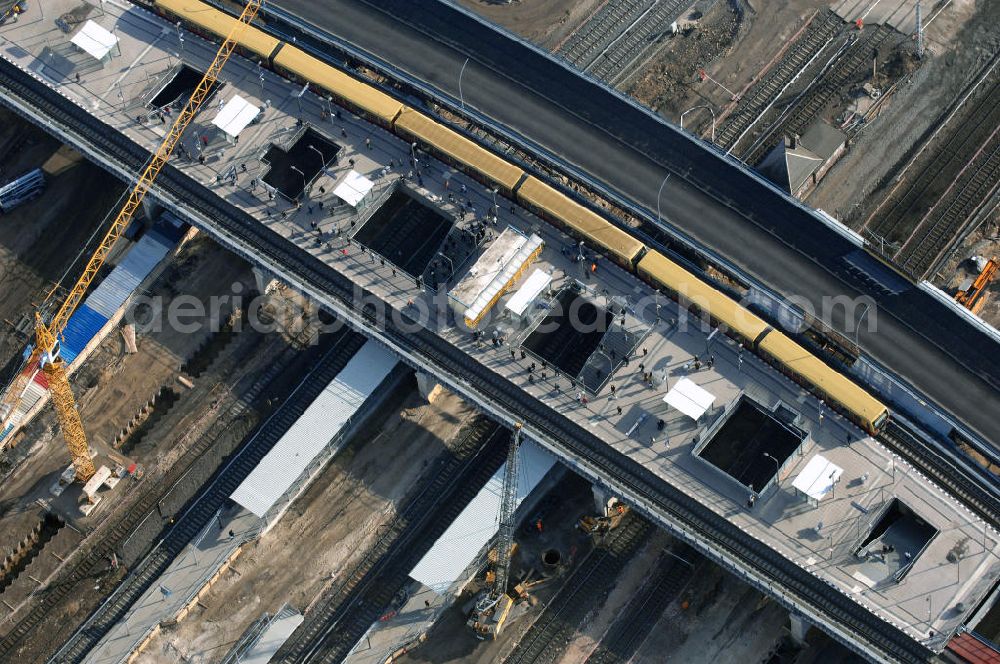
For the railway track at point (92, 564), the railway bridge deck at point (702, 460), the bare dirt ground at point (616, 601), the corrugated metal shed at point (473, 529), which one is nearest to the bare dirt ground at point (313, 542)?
the corrugated metal shed at point (473, 529)

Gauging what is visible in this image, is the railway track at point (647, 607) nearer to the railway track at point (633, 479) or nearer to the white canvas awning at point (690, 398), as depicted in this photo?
the railway track at point (633, 479)

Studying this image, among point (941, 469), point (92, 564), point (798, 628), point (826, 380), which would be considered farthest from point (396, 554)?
point (941, 469)

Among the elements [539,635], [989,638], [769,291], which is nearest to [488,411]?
[539,635]

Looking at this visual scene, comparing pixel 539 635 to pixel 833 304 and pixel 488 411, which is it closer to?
pixel 488 411

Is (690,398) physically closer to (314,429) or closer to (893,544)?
(893,544)

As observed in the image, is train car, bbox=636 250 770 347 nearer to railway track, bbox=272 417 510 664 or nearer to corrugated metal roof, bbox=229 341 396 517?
railway track, bbox=272 417 510 664

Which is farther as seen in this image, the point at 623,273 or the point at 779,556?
the point at 623,273

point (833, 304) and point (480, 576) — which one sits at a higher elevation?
point (833, 304)
